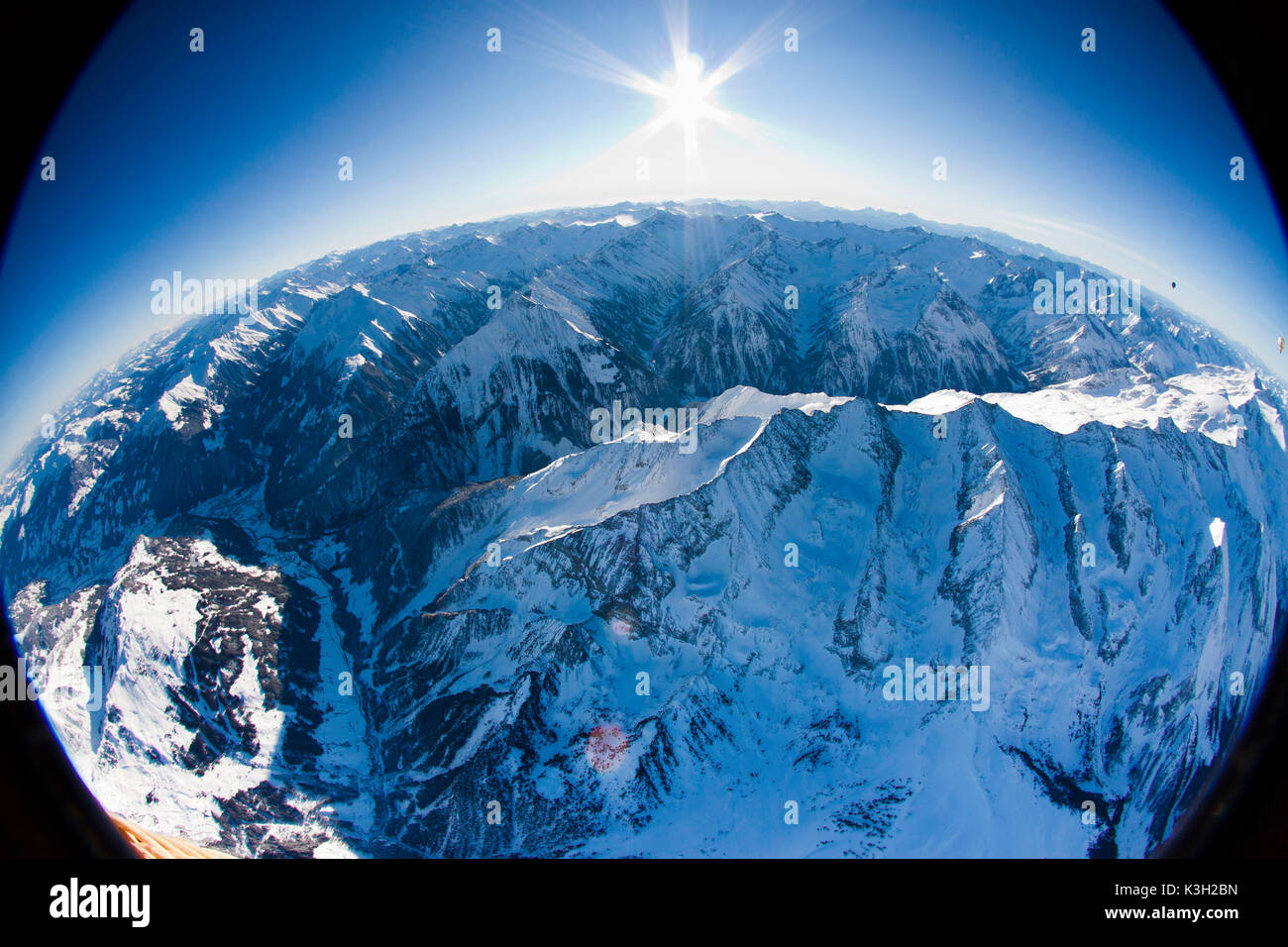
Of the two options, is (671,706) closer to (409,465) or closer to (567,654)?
(567,654)

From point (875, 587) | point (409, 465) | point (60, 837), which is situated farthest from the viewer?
point (409, 465)

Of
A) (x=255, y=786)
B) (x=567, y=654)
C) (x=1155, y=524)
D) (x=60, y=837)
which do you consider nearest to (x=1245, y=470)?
(x=1155, y=524)

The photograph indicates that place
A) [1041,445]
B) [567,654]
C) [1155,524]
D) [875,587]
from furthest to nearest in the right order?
[1041,445], [1155,524], [875,587], [567,654]

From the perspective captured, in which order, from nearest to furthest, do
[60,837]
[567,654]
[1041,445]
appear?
[60,837]
[567,654]
[1041,445]

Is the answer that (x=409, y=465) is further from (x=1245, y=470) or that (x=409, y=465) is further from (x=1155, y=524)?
(x=1245, y=470)

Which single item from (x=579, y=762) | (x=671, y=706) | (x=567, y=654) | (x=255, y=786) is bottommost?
(x=255, y=786)

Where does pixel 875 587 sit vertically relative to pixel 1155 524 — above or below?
below

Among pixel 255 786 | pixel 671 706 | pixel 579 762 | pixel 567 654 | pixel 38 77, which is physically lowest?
pixel 255 786

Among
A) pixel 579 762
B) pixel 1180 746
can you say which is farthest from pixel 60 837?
pixel 1180 746
